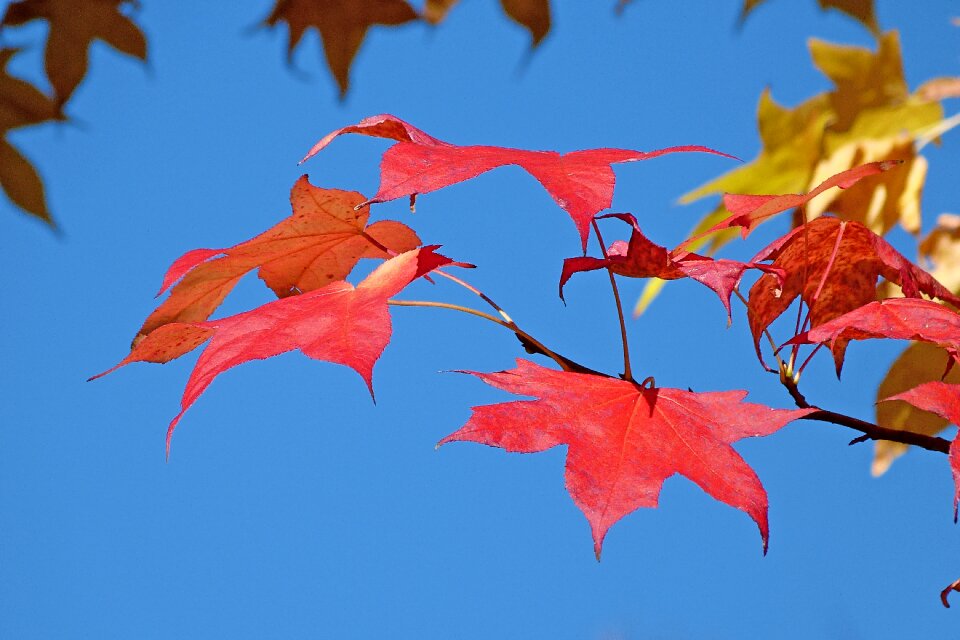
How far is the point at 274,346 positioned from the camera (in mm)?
395

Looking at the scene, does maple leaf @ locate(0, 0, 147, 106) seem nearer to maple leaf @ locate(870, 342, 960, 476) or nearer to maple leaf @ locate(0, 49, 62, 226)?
maple leaf @ locate(0, 49, 62, 226)

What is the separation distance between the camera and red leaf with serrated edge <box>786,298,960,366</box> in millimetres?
426

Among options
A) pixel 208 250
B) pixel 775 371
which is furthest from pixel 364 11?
pixel 775 371

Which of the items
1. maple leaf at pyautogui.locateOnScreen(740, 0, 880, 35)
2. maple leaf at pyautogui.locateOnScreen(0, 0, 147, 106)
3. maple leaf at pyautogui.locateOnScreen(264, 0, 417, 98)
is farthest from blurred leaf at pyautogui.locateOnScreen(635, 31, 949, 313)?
maple leaf at pyautogui.locateOnScreen(0, 0, 147, 106)

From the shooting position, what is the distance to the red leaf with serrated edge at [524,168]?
0.39 metres

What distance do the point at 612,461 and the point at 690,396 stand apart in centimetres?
7

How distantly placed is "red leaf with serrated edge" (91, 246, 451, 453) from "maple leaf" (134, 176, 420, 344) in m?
0.05

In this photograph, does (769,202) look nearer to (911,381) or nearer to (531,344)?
(531,344)

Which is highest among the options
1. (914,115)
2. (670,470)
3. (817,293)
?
(914,115)

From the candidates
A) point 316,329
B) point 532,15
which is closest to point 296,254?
A: point 316,329

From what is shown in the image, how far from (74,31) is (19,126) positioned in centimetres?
12

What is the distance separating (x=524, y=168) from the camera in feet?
1.36

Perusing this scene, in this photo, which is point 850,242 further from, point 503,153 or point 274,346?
point 274,346

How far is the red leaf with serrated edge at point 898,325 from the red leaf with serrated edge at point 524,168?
0.11 meters
